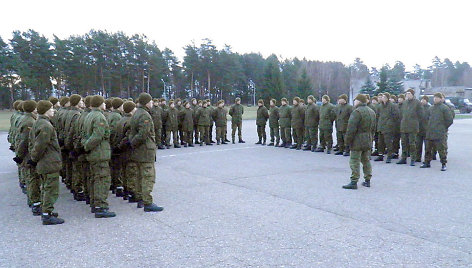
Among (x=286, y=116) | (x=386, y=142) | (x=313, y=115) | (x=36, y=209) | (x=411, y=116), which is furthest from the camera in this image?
(x=286, y=116)

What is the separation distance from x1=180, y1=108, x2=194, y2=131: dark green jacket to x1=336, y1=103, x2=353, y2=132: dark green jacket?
6.43 metres

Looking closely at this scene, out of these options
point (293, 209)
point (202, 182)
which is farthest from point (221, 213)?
point (202, 182)

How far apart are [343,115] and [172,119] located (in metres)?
7.09

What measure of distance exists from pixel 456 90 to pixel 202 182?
9255cm

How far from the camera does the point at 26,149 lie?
689cm

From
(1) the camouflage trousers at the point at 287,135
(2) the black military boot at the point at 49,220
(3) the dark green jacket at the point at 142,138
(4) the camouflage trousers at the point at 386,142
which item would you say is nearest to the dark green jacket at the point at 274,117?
(1) the camouflage trousers at the point at 287,135

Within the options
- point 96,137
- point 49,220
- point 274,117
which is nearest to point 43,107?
point 96,137

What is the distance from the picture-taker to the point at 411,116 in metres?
11.9

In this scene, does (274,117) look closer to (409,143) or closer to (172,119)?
(172,119)

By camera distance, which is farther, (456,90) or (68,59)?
(456,90)

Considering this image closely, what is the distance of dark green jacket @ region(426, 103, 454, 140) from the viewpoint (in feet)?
36.5

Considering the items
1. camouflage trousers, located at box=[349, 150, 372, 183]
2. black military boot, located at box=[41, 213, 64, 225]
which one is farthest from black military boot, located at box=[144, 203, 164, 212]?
camouflage trousers, located at box=[349, 150, 372, 183]

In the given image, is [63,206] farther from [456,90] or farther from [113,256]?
[456,90]

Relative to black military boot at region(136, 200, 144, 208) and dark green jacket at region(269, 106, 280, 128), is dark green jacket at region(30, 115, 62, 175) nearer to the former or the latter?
black military boot at region(136, 200, 144, 208)
